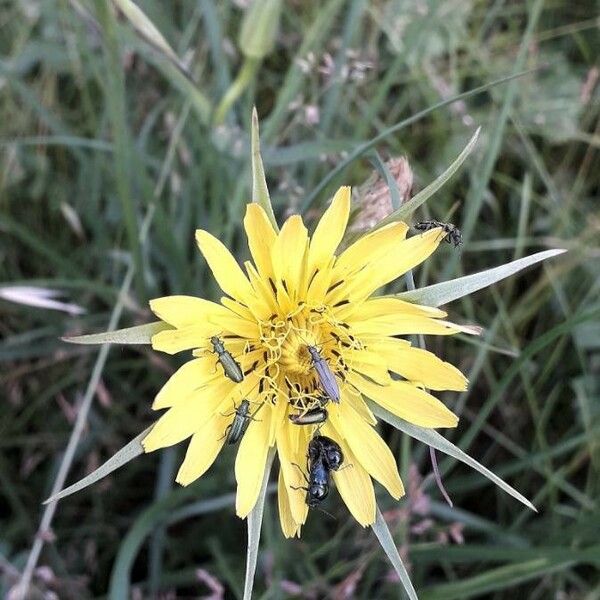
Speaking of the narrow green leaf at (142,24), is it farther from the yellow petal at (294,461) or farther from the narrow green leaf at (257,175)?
the yellow petal at (294,461)

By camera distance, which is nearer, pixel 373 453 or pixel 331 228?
pixel 331 228

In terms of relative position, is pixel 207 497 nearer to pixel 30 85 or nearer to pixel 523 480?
pixel 523 480

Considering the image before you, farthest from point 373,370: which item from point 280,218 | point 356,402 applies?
point 280,218

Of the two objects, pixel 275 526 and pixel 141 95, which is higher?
pixel 141 95

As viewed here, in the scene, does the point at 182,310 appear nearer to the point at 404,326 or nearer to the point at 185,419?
the point at 185,419

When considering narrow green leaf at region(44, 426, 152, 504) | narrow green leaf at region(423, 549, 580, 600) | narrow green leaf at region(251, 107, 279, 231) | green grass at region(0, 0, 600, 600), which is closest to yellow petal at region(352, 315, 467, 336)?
narrow green leaf at region(251, 107, 279, 231)

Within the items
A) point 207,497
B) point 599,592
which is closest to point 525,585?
point 599,592

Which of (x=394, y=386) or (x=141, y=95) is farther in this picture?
(x=141, y=95)
